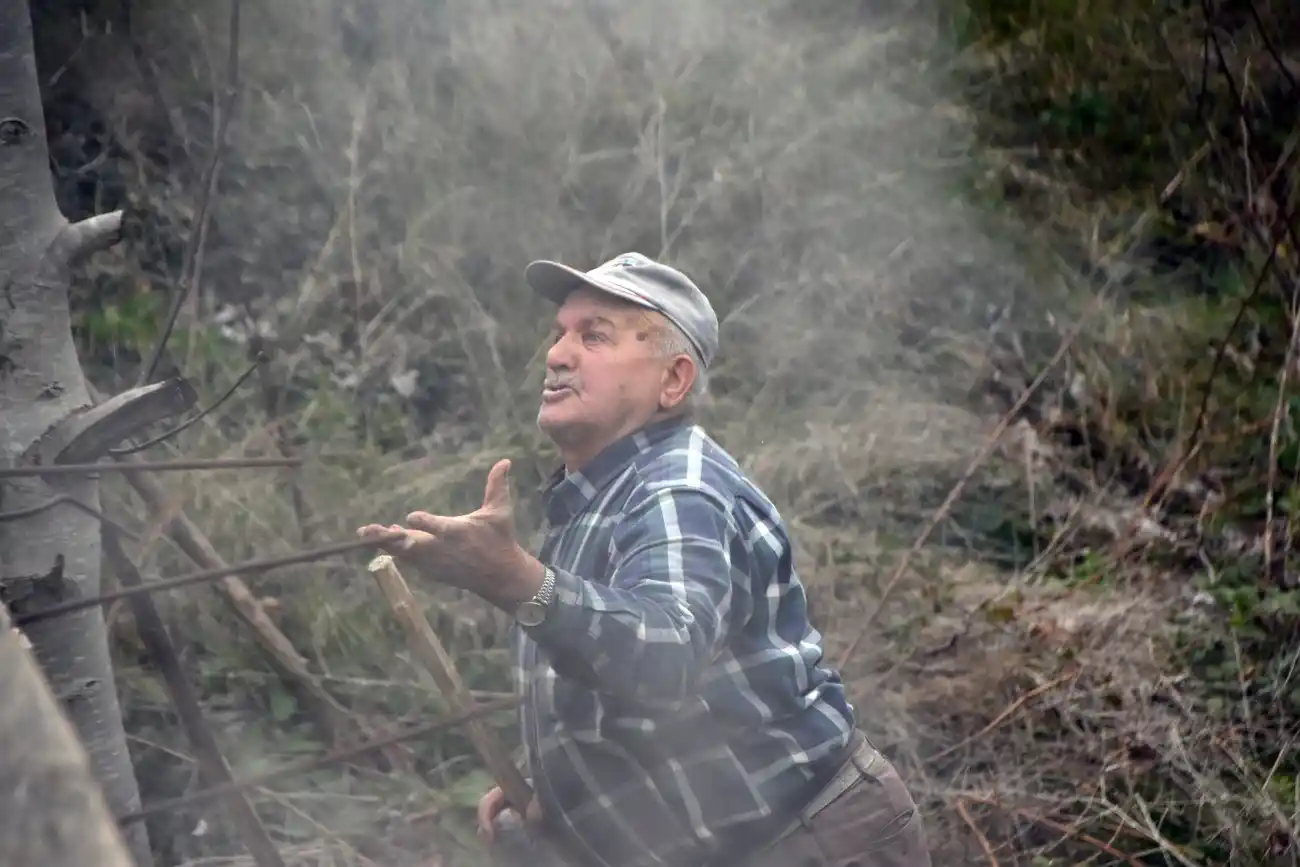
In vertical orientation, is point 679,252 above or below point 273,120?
below

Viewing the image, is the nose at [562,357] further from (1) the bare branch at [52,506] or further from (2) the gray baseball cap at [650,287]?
(1) the bare branch at [52,506]

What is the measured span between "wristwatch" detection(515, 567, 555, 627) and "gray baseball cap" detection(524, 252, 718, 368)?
1.69 feet

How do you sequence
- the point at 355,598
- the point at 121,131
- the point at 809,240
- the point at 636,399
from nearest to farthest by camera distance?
the point at 636,399
the point at 355,598
the point at 121,131
the point at 809,240

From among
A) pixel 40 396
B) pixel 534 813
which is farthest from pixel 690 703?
pixel 40 396

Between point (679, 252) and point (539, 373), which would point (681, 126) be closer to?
point (679, 252)

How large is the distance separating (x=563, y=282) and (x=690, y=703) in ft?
1.98

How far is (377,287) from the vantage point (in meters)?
4.19

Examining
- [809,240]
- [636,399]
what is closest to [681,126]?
[809,240]

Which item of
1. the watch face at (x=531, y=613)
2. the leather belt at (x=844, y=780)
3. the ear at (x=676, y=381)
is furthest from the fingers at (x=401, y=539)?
the leather belt at (x=844, y=780)

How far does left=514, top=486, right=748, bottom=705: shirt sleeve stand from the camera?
4.90 ft

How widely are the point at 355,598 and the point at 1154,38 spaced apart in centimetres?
329

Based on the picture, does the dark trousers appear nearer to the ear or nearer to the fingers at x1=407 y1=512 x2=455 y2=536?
the ear

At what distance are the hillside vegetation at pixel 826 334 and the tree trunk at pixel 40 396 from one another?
1426 millimetres

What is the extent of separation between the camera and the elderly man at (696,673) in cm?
172
